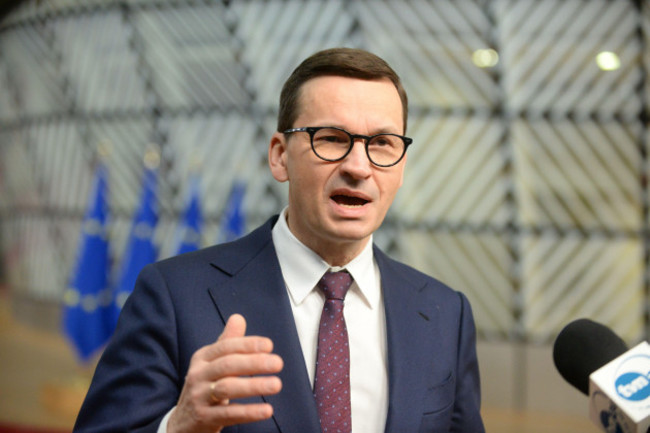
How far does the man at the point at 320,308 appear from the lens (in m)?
2.10

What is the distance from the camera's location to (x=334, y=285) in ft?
7.78

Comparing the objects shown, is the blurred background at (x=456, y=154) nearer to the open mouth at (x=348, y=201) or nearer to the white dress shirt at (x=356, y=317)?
the white dress shirt at (x=356, y=317)

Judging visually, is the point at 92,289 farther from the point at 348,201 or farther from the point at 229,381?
the point at 229,381

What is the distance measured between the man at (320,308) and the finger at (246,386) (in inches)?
14.8

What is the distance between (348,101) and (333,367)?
86cm

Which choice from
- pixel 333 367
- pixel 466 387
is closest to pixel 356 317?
pixel 333 367

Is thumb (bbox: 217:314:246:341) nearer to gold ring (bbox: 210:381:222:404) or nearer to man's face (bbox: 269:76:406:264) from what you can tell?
gold ring (bbox: 210:381:222:404)

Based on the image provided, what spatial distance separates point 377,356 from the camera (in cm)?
237

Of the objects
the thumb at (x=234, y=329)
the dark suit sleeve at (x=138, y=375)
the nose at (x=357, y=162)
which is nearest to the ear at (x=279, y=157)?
the nose at (x=357, y=162)

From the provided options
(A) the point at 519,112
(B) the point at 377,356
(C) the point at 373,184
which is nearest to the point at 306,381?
(B) the point at 377,356

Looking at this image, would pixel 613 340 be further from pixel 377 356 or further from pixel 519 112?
pixel 519 112

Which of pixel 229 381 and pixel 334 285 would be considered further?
pixel 334 285

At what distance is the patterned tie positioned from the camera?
2.16 metres

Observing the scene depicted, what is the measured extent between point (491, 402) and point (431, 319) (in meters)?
11.8
